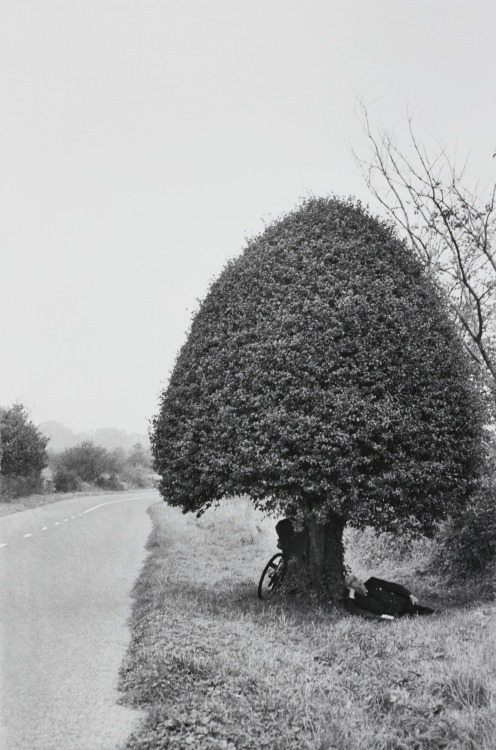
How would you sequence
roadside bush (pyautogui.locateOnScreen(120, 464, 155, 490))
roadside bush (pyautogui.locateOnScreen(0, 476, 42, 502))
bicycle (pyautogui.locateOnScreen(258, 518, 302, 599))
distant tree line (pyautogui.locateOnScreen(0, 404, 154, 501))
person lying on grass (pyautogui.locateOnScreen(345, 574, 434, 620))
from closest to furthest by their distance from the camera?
person lying on grass (pyautogui.locateOnScreen(345, 574, 434, 620)) < bicycle (pyautogui.locateOnScreen(258, 518, 302, 599)) < roadside bush (pyautogui.locateOnScreen(0, 476, 42, 502)) < distant tree line (pyautogui.locateOnScreen(0, 404, 154, 501)) < roadside bush (pyautogui.locateOnScreen(120, 464, 155, 490))

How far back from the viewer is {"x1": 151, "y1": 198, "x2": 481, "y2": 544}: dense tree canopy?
27.8 feet

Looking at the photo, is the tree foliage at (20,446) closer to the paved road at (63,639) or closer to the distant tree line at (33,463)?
the distant tree line at (33,463)

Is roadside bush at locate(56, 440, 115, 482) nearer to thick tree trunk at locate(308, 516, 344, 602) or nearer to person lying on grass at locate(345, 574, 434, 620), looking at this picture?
thick tree trunk at locate(308, 516, 344, 602)

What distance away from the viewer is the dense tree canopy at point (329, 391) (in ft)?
27.8

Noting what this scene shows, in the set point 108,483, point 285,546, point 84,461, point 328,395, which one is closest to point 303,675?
point 328,395

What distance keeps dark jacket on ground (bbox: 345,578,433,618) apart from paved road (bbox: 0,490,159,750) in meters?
3.34

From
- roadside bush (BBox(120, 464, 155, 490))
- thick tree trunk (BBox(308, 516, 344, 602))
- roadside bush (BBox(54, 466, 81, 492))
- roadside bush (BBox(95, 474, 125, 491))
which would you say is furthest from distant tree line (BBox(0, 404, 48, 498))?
thick tree trunk (BBox(308, 516, 344, 602))

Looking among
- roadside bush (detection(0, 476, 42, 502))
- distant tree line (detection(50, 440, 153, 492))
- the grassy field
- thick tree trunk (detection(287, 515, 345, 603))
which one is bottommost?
the grassy field

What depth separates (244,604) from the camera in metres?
9.62

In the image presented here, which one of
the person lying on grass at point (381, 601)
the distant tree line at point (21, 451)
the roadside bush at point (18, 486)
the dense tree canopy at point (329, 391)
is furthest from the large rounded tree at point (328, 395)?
the distant tree line at point (21, 451)

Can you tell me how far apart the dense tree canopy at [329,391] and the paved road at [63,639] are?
2334 mm

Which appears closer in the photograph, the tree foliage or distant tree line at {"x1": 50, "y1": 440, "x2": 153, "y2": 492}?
the tree foliage

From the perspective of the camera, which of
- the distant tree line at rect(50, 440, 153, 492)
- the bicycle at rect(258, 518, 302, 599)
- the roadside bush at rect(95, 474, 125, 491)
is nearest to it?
the bicycle at rect(258, 518, 302, 599)

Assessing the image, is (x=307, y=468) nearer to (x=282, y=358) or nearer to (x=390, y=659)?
(x=282, y=358)
